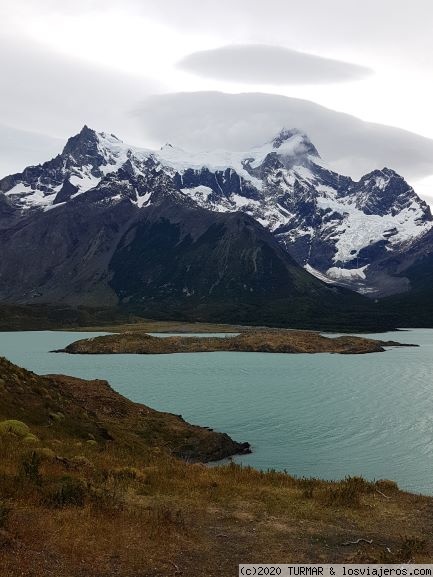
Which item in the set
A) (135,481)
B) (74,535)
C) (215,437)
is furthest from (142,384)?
(74,535)

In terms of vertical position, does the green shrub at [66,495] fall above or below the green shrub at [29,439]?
above

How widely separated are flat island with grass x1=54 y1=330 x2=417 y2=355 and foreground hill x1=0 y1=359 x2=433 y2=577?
13911 cm

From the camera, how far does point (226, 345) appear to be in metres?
178

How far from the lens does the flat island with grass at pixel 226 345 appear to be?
167875 mm

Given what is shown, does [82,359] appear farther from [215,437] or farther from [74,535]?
[74,535]

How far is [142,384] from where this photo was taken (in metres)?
95.1

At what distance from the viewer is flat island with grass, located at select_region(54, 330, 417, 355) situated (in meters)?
168

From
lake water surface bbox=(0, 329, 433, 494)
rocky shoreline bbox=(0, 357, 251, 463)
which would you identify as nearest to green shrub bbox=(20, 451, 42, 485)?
rocky shoreline bbox=(0, 357, 251, 463)

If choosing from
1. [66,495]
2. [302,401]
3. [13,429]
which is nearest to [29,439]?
[13,429]

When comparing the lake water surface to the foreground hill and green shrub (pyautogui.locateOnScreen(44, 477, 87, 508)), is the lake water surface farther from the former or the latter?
green shrub (pyautogui.locateOnScreen(44, 477, 87, 508))

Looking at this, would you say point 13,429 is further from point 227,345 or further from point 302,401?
point 227,345

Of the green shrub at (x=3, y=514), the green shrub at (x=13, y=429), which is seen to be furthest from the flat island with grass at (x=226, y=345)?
the green shrub at (x=3, y=514)

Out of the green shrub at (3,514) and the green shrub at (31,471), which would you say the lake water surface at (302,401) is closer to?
the green shrub at (31,471)

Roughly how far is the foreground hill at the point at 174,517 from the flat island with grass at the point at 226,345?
13911 cm
